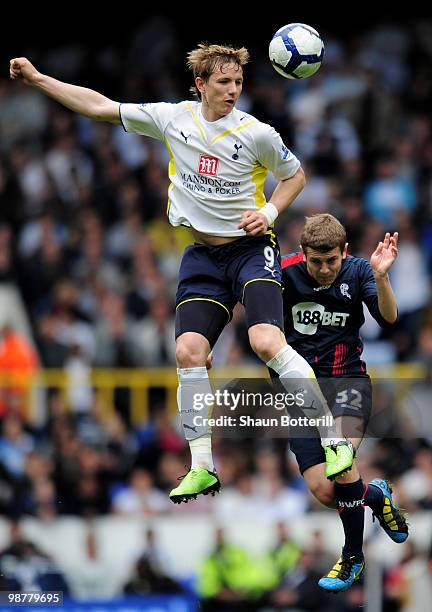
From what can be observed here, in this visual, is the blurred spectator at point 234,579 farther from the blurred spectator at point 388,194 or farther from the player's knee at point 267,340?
the player's knee at point 267,340

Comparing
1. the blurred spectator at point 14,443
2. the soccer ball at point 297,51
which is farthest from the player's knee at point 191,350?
the blurred spectator at point 14,443

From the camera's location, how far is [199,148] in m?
9.65

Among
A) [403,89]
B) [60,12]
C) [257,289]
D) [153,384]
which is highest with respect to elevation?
[60,12]

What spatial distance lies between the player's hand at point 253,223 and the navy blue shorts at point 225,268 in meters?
0.29

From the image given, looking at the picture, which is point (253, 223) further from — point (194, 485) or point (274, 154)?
point (194, 485)

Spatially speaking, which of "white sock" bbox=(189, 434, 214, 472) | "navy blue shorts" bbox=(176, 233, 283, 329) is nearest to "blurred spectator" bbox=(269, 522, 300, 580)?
"white sock" bbox=(189, 434, 214, 472)

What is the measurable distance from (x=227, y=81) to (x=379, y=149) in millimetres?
9700

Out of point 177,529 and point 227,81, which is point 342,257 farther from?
point 177,529

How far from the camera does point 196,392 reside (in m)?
9.62

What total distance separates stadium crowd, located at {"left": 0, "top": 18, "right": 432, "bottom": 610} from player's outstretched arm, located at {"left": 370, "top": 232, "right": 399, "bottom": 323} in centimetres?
513

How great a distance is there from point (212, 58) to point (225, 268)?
1377 mm

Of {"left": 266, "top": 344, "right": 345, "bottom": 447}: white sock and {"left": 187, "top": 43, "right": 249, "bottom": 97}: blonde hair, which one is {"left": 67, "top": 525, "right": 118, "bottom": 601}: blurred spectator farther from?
{"left": 187, "top": 43, "right": 249, "bottom": 97}: blonde hair

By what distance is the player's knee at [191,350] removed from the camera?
9539 mm

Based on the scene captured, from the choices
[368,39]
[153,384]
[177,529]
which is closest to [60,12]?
[368,39]
